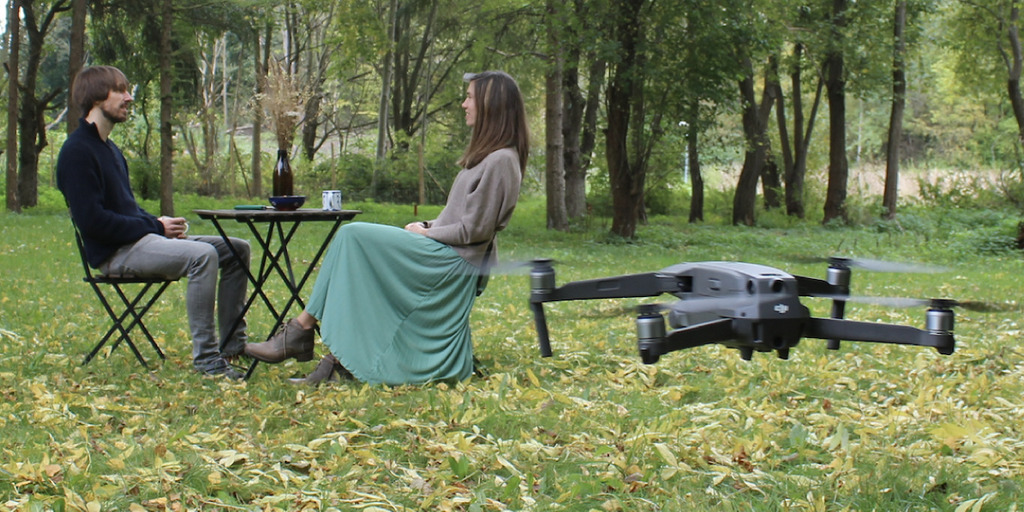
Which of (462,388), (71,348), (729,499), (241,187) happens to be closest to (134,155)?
(241,187)

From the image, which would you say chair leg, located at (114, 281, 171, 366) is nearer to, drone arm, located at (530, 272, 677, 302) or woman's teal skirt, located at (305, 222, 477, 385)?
woman's teal skirt, located at (305, 222, 477, 385)

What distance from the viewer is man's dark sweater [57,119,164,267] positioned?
487 cm

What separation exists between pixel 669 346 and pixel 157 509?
1942 millimetres

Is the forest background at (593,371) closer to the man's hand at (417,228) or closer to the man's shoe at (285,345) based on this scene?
the man's shoe at (285,345)

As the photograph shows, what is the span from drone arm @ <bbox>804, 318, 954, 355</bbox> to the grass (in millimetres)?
127

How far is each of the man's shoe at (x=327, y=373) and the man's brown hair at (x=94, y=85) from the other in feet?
5.56

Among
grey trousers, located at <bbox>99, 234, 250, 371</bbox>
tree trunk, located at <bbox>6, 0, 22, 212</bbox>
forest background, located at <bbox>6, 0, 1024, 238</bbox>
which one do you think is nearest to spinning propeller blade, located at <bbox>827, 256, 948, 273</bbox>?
forest background, located at <bbox>6, 0, 1024, 238</bbox>

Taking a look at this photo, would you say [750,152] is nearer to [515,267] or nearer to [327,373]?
[327,373]

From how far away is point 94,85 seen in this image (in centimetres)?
496

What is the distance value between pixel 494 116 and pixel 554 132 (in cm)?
1266

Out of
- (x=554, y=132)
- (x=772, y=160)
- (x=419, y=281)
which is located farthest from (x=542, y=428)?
(x=772, y=160)

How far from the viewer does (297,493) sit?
3197 mm

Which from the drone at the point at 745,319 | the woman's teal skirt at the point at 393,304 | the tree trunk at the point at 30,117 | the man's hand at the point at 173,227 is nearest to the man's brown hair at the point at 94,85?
the man's hand at the point at 173,227

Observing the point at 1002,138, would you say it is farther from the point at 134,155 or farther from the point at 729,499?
the point at 729,499
